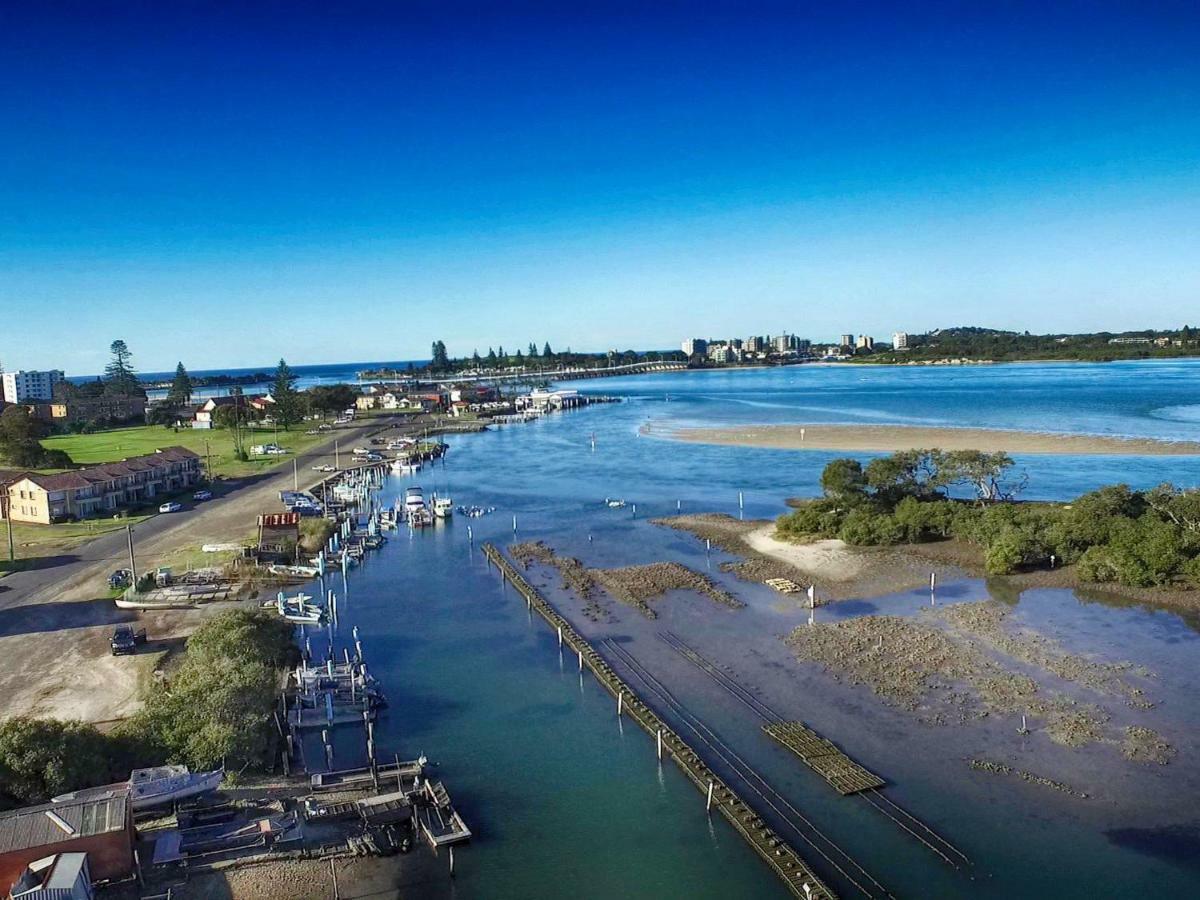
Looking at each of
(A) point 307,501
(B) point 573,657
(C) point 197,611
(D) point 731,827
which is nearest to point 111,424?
(A) point 307,501

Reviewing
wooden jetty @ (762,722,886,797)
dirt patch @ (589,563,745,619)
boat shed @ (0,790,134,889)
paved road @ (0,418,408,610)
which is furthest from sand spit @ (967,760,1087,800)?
paved road @ (0,418,408,610)

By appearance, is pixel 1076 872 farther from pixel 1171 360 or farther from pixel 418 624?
pixel 1171 360

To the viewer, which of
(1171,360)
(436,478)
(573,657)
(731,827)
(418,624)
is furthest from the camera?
(1171,360)

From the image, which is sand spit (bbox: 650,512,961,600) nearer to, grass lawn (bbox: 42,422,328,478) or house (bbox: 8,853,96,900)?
house (bbox: 8,853,96,900)

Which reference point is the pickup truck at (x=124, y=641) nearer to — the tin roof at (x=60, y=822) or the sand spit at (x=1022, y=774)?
the tin roof at (x=60, y=822)

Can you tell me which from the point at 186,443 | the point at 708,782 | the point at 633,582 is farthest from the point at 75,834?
the point at 186,443

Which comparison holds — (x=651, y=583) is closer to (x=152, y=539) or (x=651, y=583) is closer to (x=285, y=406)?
(x=152, y=539)

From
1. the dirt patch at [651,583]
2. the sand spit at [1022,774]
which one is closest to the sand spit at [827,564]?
the dirt patch at [651,583]
